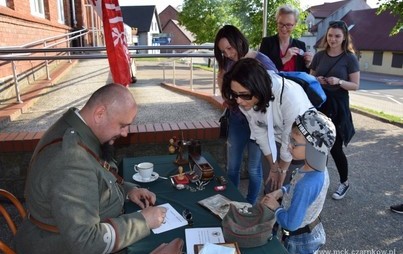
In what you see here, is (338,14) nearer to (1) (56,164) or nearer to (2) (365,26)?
(2) (365,26)

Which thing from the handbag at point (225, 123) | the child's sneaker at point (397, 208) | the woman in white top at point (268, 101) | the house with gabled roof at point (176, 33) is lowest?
the child's sneaker at point (397, 208)

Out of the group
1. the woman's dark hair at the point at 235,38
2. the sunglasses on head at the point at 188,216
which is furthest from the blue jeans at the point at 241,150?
the sunglasses on head at the point at 188,216

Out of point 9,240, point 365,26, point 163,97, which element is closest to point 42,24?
point 163,97

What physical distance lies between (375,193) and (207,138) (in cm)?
204

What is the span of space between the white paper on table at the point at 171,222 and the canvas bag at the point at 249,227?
0.94 feet

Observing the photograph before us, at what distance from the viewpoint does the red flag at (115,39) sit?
8.93 ft

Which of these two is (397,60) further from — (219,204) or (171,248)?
(171,248)

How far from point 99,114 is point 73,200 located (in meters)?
0.42

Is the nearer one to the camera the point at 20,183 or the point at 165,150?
the point at 20,183

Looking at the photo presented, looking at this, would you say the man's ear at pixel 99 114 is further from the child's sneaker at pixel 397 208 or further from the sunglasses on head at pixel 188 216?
the child's sneaker at pixel 397 208

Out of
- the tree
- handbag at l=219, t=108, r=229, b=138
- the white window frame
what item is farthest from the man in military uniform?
the tree

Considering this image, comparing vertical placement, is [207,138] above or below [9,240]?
above

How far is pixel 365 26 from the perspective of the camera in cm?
3609

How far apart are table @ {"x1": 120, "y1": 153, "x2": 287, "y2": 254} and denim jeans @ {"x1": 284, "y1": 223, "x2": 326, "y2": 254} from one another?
0.36m
